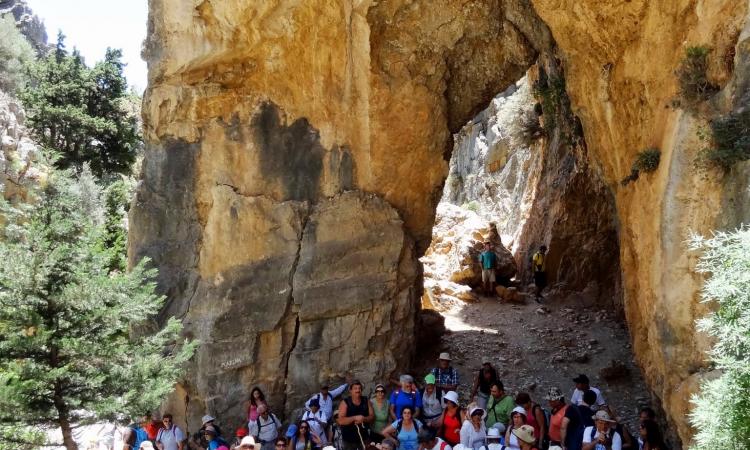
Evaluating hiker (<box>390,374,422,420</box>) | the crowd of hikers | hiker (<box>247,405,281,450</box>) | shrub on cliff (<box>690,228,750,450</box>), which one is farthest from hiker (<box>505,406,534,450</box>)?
hiker (<box>247,405,281,450</box>)

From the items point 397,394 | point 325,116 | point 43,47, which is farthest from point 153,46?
point 43,47

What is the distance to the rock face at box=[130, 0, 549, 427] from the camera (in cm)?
1059

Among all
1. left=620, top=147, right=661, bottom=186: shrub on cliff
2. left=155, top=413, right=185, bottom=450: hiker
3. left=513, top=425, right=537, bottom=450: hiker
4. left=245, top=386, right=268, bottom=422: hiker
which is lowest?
left=155, top=413, right=185, bottom=450: hiker

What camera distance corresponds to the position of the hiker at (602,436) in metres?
6.88

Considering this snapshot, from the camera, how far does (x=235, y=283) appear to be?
1068 centimetres

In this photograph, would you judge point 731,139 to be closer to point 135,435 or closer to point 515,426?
point 515,426

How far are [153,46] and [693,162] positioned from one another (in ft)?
28.6

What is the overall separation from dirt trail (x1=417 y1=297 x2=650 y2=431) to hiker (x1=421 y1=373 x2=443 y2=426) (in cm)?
186

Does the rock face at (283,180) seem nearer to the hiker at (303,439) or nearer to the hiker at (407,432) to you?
the hiker at (303,439)

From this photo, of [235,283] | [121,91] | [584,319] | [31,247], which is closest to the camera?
[31,247]

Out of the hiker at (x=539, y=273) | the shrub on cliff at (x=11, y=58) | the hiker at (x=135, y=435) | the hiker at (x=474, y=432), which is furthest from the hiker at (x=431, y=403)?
the shrub on cliff at (x=11, y=58)

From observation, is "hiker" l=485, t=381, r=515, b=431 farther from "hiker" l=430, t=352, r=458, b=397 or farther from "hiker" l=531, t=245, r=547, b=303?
"hiker" l=531, t=245, r=547, b=303

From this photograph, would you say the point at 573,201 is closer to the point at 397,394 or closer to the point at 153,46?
the point at 397,394

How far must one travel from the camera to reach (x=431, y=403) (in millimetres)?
8727
